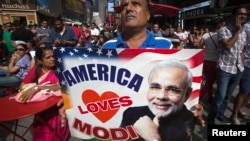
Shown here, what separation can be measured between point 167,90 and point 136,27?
1.69ft

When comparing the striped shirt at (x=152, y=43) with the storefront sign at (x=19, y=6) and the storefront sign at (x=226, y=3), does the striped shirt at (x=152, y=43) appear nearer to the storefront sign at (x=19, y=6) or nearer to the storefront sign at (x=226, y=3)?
the storefront sign at (x=226, y=3)

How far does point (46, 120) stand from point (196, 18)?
68.7ft

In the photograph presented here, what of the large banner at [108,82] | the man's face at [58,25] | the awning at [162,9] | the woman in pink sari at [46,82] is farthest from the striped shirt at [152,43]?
the awning at [162,9]

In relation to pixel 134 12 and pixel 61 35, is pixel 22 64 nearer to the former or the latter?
pixel 61 35

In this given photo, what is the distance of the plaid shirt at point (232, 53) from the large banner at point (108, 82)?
2312mm

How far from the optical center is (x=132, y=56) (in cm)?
173

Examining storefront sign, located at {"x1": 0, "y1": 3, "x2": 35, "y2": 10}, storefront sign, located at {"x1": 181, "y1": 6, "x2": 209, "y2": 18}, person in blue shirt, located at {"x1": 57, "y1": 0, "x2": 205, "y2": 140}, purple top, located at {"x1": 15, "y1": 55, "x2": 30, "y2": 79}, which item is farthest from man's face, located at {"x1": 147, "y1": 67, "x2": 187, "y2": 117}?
storefront sign, located at {"x1": 0, "y1": 3, "x2": 35, "y2": 10}

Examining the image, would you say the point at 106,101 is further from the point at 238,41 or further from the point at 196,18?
the point at 196,18

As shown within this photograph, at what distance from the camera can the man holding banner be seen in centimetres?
169

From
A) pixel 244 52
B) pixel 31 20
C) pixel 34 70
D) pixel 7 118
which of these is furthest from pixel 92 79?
pixel 31 20

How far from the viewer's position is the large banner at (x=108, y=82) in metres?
1.72

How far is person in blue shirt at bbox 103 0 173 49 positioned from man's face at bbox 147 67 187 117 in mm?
328

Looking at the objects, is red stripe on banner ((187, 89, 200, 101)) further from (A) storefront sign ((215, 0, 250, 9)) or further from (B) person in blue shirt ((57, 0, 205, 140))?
(A) storefront sign ((215, 0, 250, 9))

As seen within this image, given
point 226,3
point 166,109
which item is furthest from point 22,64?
point 226,3
